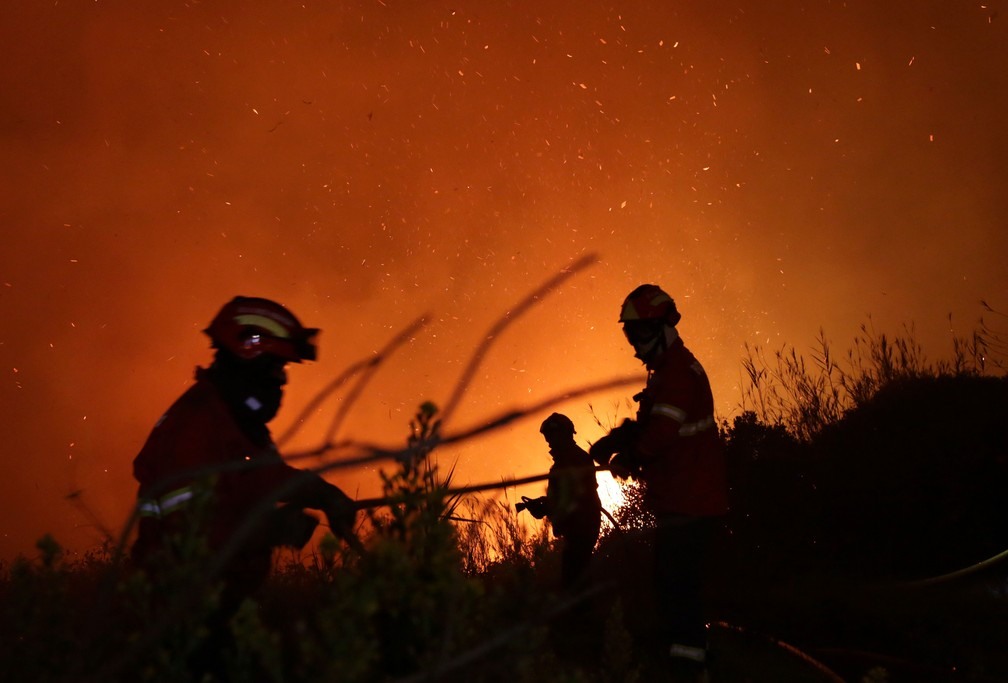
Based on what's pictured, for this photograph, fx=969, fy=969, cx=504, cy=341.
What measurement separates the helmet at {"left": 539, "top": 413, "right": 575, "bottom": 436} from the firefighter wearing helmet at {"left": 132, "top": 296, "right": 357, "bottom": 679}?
13.5 ft

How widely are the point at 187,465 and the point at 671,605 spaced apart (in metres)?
3.55

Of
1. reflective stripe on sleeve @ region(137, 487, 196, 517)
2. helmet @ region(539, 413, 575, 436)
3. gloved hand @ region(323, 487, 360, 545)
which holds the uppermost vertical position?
helmet @ region(539, 413, 575, 436)

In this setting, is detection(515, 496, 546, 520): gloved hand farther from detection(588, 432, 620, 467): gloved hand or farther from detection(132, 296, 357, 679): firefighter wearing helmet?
detection(132, 296, 357, 679): firefighter wearing helmet

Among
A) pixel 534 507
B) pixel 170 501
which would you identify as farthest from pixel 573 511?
pixel 170 501

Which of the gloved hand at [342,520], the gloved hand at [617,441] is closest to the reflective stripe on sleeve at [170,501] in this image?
the gloved hand at [342,520]

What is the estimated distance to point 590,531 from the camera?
8.27 m

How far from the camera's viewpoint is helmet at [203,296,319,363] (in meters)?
4.19

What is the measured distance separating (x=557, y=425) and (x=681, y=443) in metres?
2.27

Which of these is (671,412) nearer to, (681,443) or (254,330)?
(681,443)

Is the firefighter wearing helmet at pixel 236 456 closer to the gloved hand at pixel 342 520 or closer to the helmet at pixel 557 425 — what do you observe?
the gloved hand at pixel 342 520

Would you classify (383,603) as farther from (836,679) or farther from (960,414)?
(960,414)

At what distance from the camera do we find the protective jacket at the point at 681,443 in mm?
6117

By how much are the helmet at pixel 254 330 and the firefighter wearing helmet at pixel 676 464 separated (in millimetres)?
2571

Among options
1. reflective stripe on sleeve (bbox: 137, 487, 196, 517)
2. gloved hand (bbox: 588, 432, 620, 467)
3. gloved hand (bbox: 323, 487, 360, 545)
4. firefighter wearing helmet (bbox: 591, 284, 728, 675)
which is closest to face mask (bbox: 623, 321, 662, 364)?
firefighter wearing helmet (bbox: 591, 284, 728, 675)
